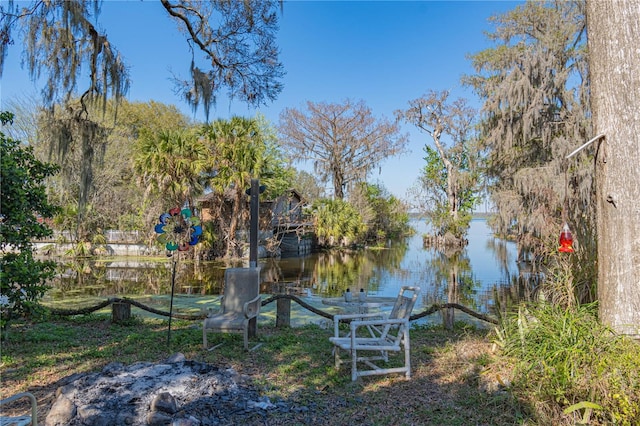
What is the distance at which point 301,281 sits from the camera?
46.2 feet

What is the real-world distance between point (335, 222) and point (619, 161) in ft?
78.3

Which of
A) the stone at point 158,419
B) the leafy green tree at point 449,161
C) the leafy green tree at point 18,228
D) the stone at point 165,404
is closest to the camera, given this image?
the stone at point 158,419

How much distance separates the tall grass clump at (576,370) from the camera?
2.53 metres

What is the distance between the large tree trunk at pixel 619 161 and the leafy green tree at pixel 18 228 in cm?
578

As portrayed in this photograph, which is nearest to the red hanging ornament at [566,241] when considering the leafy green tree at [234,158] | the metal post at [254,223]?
the metal post at [254,223]

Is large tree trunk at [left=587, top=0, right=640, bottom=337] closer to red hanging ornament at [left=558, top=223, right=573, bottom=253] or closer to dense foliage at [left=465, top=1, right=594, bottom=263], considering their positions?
red hanging ornament at [left=558, top=223, right=573, bottom=253]

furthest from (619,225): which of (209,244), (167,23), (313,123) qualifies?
(313,123)

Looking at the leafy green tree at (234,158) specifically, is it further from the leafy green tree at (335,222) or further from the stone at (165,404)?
the stone at (165,404)

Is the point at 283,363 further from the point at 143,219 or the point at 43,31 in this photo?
the point at 143,219

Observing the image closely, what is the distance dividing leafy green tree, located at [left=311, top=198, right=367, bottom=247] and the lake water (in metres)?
6.94

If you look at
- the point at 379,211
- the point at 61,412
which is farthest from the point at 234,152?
the point at 379,211

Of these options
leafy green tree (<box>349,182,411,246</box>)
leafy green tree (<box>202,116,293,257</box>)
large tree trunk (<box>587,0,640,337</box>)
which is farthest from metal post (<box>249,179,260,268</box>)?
leafy green tree (<box>349,182,411,246</box>)

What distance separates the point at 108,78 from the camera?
6.22 m

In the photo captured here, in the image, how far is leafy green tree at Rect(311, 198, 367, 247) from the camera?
88.5 ft
